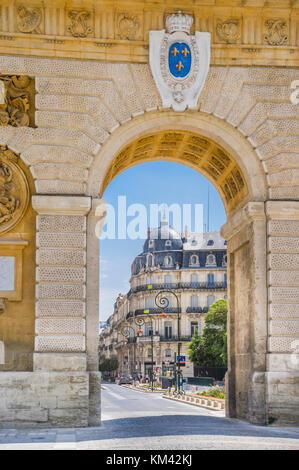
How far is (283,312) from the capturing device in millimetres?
22875

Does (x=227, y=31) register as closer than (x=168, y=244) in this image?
Yes

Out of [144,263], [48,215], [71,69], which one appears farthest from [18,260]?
[144,263]

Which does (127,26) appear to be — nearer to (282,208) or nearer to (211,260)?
(282,208)

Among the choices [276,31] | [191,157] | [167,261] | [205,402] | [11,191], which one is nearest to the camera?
[11,191]

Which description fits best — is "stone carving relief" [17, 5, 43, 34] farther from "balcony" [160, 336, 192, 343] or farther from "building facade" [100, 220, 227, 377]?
"balcony" [160, 336, 192, 343]

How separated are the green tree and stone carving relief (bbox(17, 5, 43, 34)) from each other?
60.1 metres

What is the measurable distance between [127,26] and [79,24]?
4.61ft

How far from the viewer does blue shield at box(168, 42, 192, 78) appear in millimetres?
23719

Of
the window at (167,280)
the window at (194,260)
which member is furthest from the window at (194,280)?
the window at (167,280)

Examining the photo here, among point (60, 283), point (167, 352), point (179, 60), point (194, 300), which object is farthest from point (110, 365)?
point (179, 60)

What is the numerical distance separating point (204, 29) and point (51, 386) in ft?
37.0

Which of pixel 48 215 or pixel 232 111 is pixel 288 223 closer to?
pixel 232 111

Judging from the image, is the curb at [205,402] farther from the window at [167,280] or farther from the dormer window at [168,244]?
the dormer window at [168,244]
